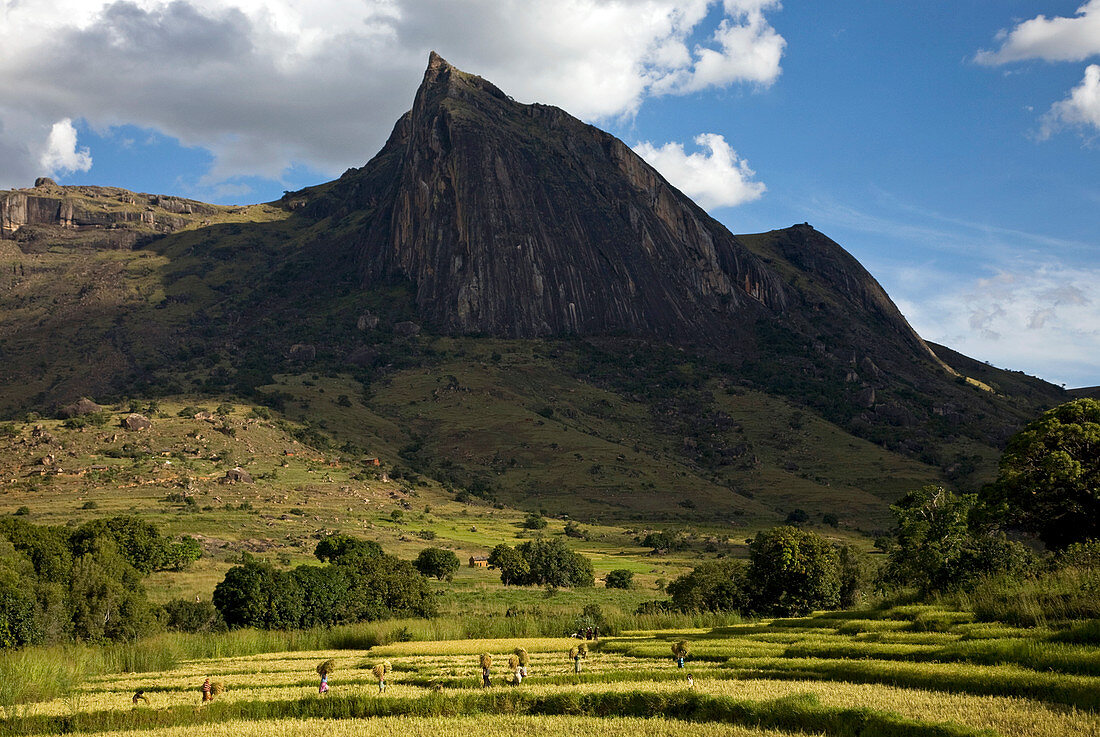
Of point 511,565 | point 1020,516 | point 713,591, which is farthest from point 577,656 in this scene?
point 511,565

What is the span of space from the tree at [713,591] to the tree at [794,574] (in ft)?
6.71

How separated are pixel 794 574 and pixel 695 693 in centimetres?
3603

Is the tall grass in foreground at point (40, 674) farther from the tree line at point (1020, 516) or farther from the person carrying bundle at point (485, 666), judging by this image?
the tree line at point (1020, 516)

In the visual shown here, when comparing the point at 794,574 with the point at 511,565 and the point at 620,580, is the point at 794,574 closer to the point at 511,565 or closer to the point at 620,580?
the point at 620,580

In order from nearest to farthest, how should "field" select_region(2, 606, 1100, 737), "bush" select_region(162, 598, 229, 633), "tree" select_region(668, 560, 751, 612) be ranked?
1. "field" select_region(2, 606, 1100, 737)
2. "bush" select_region(162, 598, 229, 633)
3. "tree" select_region(668, 560, 751, 612)

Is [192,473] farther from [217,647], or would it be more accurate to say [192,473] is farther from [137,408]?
[217,647]

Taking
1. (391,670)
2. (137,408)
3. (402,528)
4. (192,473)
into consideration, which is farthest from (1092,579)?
(137,408)

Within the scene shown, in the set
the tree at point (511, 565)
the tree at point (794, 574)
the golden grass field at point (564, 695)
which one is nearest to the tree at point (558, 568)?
the tree at point (511, 565)

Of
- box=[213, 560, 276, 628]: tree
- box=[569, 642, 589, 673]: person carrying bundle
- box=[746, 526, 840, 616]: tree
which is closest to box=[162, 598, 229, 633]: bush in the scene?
box=[213, 560, 276, 628]: tree

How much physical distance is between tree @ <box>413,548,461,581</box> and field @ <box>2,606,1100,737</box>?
174ft

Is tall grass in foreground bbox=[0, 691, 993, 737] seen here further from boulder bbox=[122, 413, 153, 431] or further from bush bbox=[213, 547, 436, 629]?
boulder bbox=[122, 413, 153, 431]

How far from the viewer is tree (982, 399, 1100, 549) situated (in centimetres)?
4216

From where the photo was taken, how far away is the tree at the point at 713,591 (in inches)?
2427

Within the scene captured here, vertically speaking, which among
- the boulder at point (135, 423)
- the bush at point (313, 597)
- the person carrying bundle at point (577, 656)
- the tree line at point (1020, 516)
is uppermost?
the boulder at point (135, 423)
